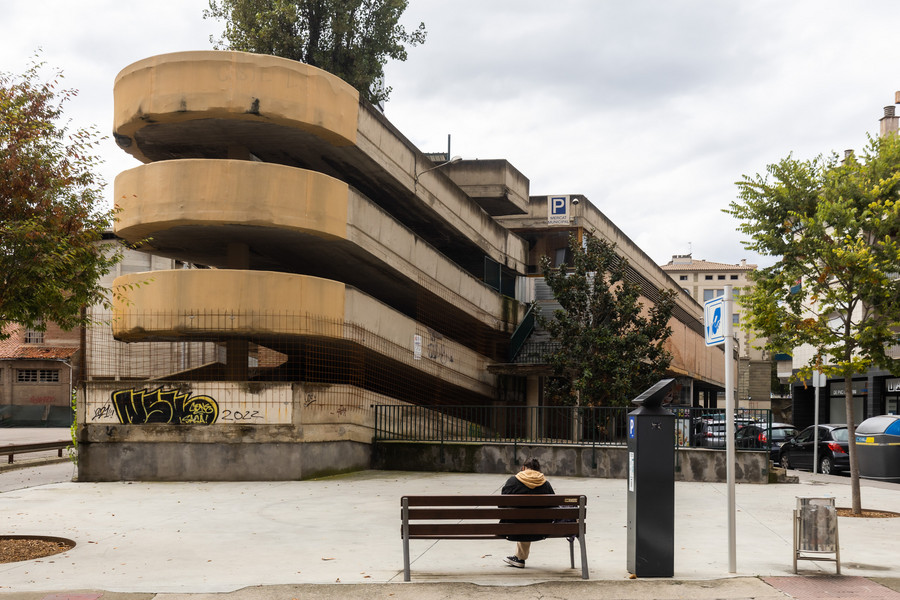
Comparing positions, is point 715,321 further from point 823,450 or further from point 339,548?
point 823,450

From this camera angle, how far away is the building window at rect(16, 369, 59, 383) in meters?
52.4

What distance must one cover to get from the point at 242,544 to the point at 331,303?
1045cm

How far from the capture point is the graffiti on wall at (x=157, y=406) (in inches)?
721

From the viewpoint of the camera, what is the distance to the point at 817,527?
874 centimetres

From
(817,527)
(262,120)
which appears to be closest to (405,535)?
(817,527)

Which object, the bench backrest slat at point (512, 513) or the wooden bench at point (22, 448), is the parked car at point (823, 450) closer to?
the bench backrest slat at point (512, 513)

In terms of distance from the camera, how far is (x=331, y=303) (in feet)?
67.2

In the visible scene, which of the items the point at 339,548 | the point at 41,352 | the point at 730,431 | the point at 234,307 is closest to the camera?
the point at 730,431

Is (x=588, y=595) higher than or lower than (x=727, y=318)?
lower

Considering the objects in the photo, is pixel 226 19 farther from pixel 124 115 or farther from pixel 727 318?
pixel 727 318

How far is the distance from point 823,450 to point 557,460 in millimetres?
8996

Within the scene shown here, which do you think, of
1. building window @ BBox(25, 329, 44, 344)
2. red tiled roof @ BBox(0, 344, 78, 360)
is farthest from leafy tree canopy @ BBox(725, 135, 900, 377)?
building window @ BBox(25, 329, 44, 344)

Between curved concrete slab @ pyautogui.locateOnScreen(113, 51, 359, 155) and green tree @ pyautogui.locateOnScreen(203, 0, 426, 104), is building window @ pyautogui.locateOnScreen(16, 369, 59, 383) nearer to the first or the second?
green tree @ pyautogui.locateOnScreen(203, 0, 426, 104)

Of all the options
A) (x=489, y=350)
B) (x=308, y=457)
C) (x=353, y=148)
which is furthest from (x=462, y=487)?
(x=489, y=350)
